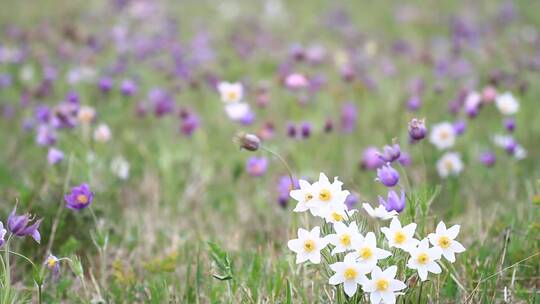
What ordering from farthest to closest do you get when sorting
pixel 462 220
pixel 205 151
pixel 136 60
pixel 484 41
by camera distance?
pixel 484 41, pixel 136 60, pixel 205 151, pixel 462 220

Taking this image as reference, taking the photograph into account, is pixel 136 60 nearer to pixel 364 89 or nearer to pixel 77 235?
pixel 364 89

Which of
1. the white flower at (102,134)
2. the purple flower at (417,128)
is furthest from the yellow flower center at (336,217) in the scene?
the white flower at (102,134)

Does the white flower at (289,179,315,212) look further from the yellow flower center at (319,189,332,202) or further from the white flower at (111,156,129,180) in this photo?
the white flower at (111,156,129,180)

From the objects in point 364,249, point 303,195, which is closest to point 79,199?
point 303,195

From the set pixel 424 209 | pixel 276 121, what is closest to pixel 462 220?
pixel 424 209

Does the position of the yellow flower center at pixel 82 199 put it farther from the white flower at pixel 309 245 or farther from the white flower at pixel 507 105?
the white flower at pixel 507 105

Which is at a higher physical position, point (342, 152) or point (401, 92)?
point (401, 92)
